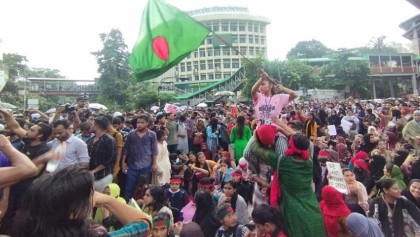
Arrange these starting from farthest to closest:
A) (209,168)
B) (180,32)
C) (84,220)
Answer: (209,168)
(180,32)
(84,220)

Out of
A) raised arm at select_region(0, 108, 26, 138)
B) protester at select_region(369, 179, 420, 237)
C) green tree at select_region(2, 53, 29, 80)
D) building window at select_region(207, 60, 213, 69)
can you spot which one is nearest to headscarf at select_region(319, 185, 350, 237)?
protester at select_region(369, 179, 420, 237)

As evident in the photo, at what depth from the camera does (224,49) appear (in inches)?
3575

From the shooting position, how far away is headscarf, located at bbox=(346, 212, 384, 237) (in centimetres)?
352

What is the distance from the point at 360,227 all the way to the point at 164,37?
399 cm

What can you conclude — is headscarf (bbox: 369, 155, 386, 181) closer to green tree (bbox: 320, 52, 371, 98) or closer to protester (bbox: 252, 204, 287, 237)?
protester (bbox: 252, 204, 287, 237)

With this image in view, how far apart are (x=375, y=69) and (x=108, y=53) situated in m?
32.3

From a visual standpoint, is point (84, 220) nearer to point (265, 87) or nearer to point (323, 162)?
point (265, 87)

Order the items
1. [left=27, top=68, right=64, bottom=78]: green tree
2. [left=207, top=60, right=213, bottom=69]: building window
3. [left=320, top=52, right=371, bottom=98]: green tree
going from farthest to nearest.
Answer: [left=207, top=60, right=213, bottom=69]: building window < [left=27, top=68, right=64, bottom=78]: green tree < [left=320, top=52, right=371, bottom=98]: green tree

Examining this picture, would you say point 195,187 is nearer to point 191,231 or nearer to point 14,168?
point 191,231

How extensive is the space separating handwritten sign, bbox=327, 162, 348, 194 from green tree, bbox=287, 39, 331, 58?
80.6m

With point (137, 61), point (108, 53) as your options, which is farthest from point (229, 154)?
point (108, 53)

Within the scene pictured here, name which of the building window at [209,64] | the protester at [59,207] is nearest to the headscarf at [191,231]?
the protester at [59,207]

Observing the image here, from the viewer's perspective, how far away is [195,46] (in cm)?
604

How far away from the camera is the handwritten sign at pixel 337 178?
4.34 metres
